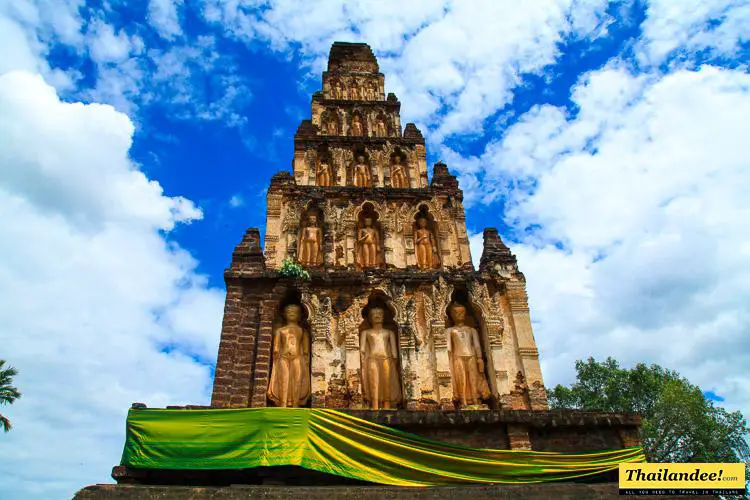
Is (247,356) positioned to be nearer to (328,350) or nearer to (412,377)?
(328,350)

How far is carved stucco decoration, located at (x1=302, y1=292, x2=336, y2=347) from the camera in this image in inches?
452

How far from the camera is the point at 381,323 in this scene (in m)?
12.1

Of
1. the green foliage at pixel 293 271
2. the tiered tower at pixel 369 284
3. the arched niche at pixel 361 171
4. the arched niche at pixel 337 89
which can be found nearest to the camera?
the tiered tower at pixel 369 284

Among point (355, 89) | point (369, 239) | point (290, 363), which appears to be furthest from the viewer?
point (355, 89)

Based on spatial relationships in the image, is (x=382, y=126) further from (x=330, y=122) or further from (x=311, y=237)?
(x=311, y=237)

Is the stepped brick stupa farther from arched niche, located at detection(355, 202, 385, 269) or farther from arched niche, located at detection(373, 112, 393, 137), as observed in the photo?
arched niche, located at detection(373, 112, 393, 137)

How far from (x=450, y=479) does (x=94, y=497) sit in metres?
6.01

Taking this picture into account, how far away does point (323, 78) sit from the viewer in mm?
18359

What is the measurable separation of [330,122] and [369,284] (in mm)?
7262

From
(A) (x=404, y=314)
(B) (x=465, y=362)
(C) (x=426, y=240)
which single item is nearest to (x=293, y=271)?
(A) (x=404, y=314)

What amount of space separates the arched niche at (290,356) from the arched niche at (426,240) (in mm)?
3735

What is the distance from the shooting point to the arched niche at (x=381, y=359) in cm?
1098

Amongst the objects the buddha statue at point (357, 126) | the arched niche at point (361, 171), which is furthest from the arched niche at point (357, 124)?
the arched niche at point (361, 171)

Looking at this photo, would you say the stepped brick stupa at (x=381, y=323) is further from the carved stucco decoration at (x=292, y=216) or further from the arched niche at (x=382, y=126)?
the arched niche at (x=382, y=126)
